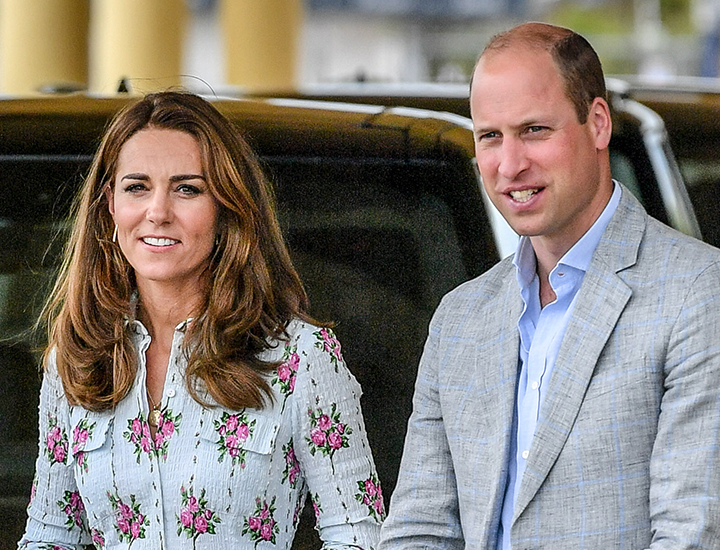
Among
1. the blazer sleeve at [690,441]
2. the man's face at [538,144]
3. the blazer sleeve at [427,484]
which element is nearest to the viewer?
the blazer sleeve at [690,441]

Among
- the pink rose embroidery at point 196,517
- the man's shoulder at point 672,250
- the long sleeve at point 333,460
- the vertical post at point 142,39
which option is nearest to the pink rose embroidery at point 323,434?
the long sleeve at point 333,460

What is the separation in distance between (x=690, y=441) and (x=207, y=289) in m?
0.96

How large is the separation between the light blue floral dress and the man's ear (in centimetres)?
66

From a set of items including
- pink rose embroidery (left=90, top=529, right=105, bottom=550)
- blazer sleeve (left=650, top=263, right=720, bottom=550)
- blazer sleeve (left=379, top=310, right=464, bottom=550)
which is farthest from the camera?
pink rose embroidery (left=90, top=529, right=105, bottom=550)

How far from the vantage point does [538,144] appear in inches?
86.6

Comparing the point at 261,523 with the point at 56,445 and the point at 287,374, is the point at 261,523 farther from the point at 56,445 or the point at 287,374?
the point at 56,445

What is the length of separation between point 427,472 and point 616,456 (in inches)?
15.6

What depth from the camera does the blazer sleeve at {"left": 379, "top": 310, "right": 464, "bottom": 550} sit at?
2.36m

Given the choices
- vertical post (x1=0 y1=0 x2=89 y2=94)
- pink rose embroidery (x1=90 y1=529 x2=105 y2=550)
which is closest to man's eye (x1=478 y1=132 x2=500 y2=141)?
pink rose embroidery (x1=90 y1=529 x2=105 y2=550)

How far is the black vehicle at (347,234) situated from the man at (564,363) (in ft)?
0.88

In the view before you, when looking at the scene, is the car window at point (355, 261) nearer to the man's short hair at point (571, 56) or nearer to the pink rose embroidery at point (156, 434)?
the pink rose embroidery at point (156, 434)

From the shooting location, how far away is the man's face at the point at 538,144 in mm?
2188

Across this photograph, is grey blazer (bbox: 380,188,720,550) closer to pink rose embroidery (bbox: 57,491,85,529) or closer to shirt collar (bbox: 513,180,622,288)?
shirt collar (bbox: 513,180,622,288)

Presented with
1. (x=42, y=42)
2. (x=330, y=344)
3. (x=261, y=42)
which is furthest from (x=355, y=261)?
(x=261, y=42)
